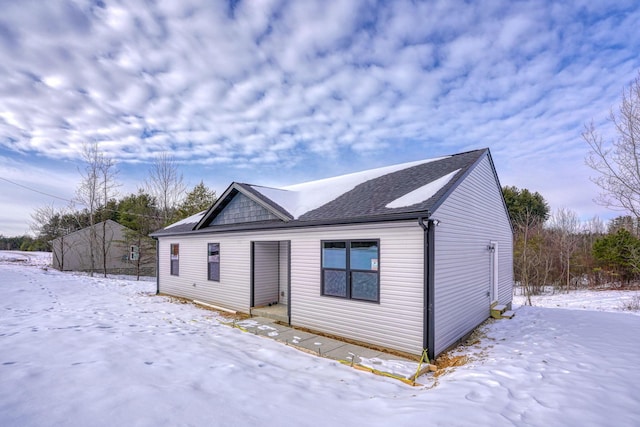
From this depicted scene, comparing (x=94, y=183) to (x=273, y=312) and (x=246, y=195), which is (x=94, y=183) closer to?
(x=246, y=195)

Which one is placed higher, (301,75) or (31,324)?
(301,75)

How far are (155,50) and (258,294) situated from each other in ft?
26.6

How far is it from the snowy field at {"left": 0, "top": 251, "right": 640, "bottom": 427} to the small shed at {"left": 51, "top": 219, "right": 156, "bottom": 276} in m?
17.7

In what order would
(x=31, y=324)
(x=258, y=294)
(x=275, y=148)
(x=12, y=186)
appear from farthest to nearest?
(x=12, y=186)
(x=275, y=148)
(x=258, y=294)
(x=31, y=324)

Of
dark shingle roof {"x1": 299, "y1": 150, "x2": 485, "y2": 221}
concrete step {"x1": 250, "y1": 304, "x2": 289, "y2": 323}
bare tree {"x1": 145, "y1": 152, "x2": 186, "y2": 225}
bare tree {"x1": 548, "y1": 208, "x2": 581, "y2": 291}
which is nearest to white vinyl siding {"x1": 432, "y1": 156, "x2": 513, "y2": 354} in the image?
dark shingle roof {"x1": 299, "y1": 150, "x2": 485, "y2": 221}

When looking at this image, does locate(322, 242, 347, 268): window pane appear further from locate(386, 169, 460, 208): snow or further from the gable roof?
locate(386, 169, 460, 208): snow

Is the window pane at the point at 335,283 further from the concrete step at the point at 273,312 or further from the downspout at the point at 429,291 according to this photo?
the downspout at the point at 429,291

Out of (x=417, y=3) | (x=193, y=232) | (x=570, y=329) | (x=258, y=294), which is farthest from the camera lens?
(x=193, y=232)

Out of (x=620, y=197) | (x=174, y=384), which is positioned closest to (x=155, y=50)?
(x=174, y=384)

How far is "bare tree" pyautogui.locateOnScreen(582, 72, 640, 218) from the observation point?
11.4 meters

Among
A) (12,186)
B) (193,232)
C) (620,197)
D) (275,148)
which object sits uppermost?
(275,148)

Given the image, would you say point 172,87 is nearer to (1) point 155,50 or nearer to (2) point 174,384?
(1) point 155,50

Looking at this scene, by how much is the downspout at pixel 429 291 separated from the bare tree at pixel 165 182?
2370 cm

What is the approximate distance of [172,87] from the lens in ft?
36.1
